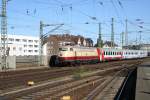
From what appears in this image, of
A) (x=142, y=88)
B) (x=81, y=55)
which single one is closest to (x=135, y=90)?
(x=142, y=88)

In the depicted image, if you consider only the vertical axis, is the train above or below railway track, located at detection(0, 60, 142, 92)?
above

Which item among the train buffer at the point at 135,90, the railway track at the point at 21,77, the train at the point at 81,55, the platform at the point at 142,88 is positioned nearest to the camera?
the platform at the point at 142,88

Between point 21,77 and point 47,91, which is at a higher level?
point 21,77

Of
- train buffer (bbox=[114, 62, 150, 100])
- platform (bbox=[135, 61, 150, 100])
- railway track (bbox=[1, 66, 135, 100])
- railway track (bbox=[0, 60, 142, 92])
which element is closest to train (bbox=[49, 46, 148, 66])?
railway track (bbox=[0, 60, 142, 92])

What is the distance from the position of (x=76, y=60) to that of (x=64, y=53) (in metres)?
3.64

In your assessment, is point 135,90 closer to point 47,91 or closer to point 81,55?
point 47,91

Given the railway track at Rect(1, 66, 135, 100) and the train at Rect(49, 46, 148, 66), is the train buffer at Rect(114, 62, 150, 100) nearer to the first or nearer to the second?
the railway track at Rect(1, 66, 135, 100)

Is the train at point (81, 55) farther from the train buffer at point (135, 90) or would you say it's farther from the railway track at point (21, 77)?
the train buffer at point (135, 90)

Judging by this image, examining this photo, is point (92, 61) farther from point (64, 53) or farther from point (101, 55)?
point (64, 53)

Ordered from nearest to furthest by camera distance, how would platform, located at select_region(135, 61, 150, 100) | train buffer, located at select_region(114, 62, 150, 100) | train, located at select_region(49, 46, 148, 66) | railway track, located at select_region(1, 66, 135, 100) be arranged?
platform, located at select_region(135, 61, 150, 100) → train buffer, located at select_region(114, 62, 150, 100) → railway track, located at select_region(1, 66, 135, 100) → train, located at select_region(49, 46, 148, 66)

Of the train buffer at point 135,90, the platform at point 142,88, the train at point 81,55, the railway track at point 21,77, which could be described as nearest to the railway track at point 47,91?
the railway track at point 21,77

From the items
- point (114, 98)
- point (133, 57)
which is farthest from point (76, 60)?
point (133, 57)

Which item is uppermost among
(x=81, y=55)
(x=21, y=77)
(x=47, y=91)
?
(x=81, y=55)

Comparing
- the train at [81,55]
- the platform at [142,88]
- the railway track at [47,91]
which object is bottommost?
the railway track at [47,91]
